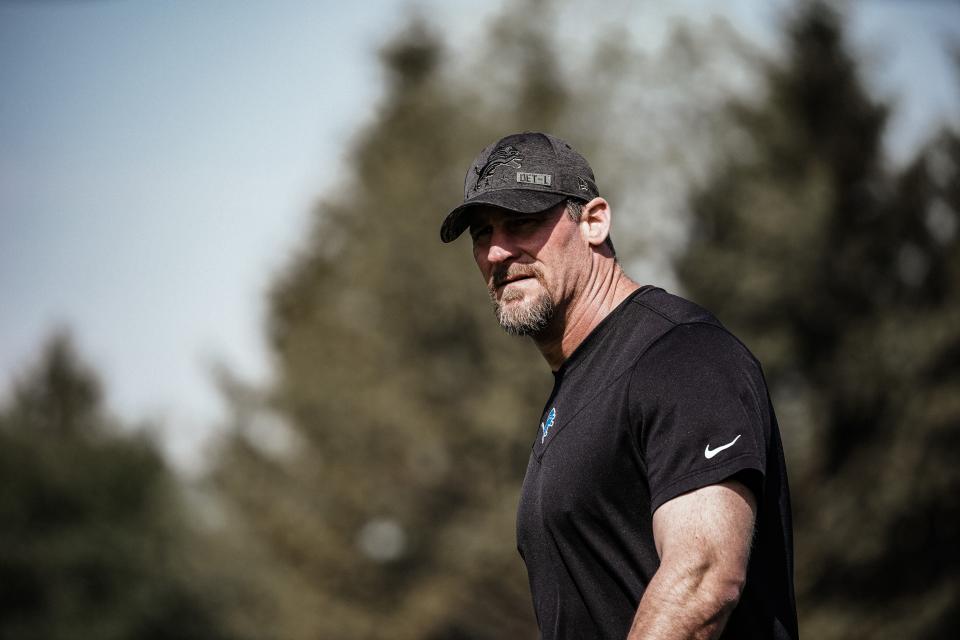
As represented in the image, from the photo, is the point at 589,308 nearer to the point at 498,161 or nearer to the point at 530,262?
the point at 530,262

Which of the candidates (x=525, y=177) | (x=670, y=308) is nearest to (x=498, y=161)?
(x=525, y=177)

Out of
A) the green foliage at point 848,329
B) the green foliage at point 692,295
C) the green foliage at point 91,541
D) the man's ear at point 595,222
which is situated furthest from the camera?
the green foliage at point 91,541

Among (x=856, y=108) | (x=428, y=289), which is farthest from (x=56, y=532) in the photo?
(x=856, y=108)

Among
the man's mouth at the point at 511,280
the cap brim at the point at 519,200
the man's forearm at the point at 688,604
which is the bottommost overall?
the man's forearm at the point at 688,604

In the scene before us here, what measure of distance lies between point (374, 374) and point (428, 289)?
3014 millimetres

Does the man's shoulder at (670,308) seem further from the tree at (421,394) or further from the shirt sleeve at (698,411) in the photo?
the tree at (421,394)

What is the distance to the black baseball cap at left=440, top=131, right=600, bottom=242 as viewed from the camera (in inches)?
127

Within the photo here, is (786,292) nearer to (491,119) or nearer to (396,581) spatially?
(491,119)

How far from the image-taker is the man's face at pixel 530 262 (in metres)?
3.33

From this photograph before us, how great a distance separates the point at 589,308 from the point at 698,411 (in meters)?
0.78

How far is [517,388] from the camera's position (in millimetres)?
23109

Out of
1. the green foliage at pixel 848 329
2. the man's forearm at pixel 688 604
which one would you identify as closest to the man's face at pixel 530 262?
Result: the man's forearm at pixel 688 604

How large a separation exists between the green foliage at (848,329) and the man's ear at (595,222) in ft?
62.4

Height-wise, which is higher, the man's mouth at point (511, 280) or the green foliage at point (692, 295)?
the green foliage at point (692, 295)
